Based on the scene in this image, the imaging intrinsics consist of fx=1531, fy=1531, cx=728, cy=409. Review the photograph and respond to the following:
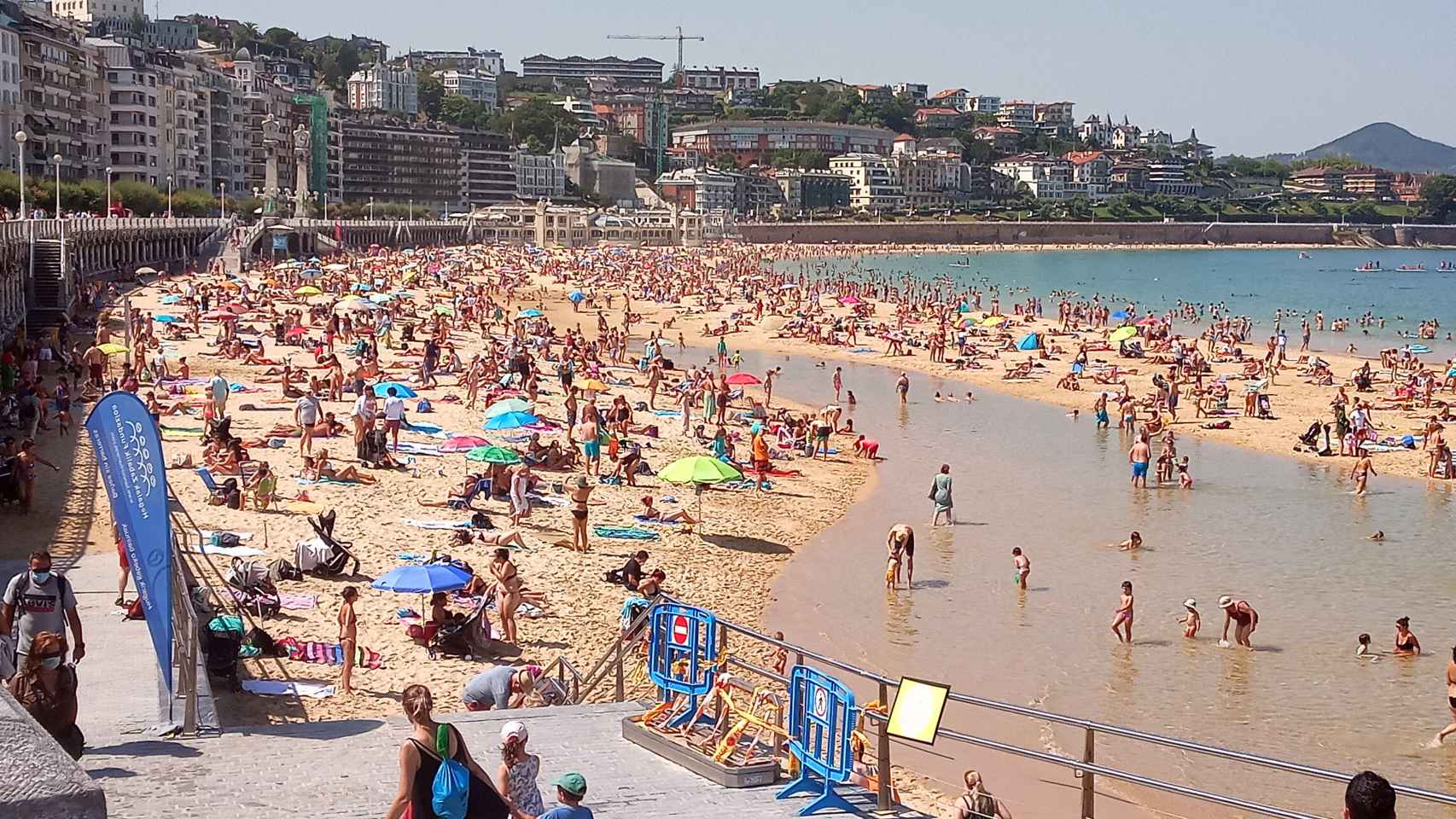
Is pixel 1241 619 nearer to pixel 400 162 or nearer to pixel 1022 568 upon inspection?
pixel 1022 568

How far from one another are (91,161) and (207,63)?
82.8 feet

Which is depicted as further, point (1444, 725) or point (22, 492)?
point (22, 492)

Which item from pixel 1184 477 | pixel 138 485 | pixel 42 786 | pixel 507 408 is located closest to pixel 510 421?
pixel 507 408

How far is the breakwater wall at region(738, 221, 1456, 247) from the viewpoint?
142250mm

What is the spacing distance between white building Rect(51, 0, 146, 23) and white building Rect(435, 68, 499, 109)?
53189mm

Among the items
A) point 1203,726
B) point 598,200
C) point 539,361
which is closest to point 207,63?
point 598,200

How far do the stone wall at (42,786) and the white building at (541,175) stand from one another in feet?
463

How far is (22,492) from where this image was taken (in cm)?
1460

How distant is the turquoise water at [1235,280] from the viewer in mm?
67875

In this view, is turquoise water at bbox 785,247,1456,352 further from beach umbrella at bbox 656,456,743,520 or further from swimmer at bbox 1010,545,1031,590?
beach umbrella at bbox 656,456,743,520

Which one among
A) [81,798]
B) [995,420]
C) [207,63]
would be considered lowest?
[995,420]

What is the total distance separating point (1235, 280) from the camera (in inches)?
3952

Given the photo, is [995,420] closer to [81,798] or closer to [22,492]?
[22,492]

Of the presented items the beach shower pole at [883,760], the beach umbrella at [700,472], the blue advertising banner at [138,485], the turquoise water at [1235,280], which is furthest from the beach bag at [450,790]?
the turquoise water at [1235,280]
